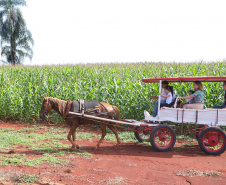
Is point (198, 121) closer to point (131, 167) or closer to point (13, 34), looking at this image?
point (131, 167)

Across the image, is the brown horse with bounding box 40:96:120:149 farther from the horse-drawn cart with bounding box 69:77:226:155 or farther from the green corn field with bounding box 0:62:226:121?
the green corn field with bounding box 0:62:226:121

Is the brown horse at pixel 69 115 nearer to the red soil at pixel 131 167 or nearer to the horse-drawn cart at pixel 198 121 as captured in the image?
the horse-drawn cart at pixel 198 121

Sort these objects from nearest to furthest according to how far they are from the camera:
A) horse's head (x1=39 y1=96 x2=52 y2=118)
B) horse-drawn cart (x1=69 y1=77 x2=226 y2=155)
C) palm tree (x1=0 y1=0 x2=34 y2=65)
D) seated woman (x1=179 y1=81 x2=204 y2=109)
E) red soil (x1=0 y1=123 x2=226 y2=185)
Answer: red soil (x1=0 y1=123 x2=226 y2=185), horse's head (x1=39 y1=96 x2=52 y2=118), horse-drawn cart (x1=69 y1=77 x2=226 y2=155), seated woman (x1=179 y1=81 x2=204 y2=109), palm tree (x1=0 y1=0 x2=34 y2=65)

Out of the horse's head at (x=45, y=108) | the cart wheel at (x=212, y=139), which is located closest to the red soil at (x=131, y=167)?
the cart wheel at (x=212, y=139)

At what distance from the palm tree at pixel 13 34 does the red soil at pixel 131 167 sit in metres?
29.4

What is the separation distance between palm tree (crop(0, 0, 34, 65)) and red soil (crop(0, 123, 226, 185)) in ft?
96.5

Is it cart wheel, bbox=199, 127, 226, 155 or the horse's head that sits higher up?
the horse's head

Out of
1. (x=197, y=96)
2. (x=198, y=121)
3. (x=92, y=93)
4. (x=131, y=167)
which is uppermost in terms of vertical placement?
(x=197, y=96)

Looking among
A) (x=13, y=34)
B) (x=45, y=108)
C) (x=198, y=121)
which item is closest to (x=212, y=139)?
(x=198, y=121)

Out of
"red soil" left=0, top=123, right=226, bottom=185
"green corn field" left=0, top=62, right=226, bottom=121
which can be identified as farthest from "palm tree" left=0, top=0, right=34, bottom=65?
"red soil" left=0, top=123, right=226, bottom=185

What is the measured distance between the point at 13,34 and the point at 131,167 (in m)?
32.7

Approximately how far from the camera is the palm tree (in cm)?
3394

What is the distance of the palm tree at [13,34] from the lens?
3394 centimetres

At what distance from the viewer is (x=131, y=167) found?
598 cm
